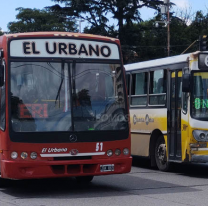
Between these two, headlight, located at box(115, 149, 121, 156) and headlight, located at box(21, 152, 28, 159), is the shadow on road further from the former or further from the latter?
headlight, located at box(21, 152, 28, 159)

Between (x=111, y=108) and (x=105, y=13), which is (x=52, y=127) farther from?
(x=105, y=13)

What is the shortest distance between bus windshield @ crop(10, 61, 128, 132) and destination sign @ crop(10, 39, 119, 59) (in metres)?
0.18

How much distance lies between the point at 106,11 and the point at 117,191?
3659cm

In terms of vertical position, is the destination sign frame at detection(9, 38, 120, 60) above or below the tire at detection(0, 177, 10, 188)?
above

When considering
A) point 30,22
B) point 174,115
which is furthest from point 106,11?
point 174,115

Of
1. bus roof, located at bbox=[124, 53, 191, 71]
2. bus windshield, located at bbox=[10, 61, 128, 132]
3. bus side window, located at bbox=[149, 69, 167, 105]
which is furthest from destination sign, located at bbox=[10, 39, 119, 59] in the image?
bus side window, located at bbox=[149, 69, 167, 105]

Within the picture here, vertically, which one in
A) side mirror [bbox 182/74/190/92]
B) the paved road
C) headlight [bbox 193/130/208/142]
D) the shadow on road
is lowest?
the shadow on road

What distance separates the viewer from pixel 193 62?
13.7 m

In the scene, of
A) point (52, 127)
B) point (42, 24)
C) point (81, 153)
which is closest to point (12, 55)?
point (52, 127)

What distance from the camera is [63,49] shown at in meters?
11.2

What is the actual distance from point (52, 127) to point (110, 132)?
1.13m

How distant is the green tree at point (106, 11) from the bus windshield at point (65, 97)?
34784mm

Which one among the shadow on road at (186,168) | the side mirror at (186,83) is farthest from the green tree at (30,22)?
the side mirror at (186,83)

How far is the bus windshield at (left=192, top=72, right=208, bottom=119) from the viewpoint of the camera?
44.4ft
